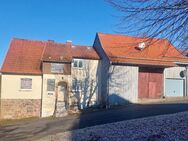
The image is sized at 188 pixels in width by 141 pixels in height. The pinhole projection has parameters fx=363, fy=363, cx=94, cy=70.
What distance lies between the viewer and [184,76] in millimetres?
38969

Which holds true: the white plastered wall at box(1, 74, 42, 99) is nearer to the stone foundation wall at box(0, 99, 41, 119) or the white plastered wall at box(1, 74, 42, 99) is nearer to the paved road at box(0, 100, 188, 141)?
the stone foundation wall at box(0, 99, 41, 119)

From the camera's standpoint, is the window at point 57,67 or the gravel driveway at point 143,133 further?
the window at point 57,67

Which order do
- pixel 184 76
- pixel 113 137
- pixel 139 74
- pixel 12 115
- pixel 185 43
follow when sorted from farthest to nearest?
pixel 184 76 → pixel 139 74 → pixel 12 115 → pixel 113 137 → pixel 185 43

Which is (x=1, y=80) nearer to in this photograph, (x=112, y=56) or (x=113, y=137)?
(x=112, y=56)

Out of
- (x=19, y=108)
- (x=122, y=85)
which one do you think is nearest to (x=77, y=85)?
(x=122, y=85)

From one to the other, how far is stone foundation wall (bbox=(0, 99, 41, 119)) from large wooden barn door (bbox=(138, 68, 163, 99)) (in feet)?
34.0

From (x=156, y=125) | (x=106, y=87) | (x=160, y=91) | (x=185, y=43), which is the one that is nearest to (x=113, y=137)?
(x=156, y=125)

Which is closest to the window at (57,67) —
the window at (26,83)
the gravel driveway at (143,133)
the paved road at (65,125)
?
the window at (26,83)

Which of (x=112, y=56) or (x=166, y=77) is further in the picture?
(x=166, y=77)

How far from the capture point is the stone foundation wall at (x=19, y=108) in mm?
34125

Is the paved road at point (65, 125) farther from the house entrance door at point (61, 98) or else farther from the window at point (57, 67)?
the window at point (57, 67)

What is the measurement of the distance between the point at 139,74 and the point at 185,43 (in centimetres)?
2878

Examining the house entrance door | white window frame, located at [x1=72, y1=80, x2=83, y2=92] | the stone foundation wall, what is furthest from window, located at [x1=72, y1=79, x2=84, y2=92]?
the stone foundation wall

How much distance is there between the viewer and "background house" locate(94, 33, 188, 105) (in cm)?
3462
